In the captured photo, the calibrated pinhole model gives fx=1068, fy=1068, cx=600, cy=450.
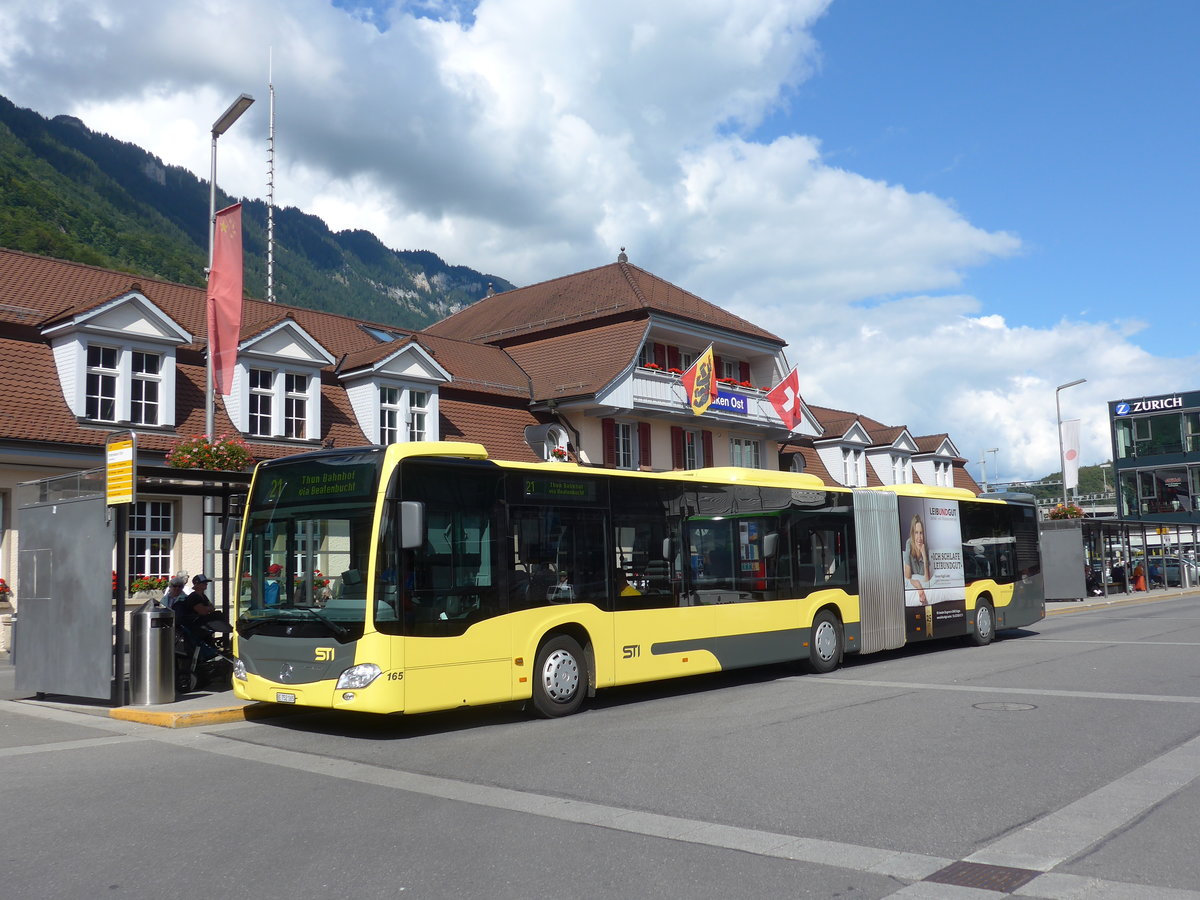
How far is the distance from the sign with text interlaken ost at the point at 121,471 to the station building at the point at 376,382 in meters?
3.23

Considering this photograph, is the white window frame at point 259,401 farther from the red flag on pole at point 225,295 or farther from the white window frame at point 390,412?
the red flag on pole at point 225,295

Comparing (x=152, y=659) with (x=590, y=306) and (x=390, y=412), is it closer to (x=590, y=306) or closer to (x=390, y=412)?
(x=390, y=412)

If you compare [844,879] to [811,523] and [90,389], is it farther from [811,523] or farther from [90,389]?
[90,389]

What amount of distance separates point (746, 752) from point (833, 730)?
4.88ft

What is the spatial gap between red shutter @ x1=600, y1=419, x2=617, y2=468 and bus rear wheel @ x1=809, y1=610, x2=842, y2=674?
16.3 metres

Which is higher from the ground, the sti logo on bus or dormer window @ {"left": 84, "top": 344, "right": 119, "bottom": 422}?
the sti logo on bus

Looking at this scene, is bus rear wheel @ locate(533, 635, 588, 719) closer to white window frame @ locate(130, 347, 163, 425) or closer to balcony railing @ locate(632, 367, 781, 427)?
white window frame @ locate(130, 347, 163, 425)

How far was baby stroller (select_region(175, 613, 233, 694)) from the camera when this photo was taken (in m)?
13.8

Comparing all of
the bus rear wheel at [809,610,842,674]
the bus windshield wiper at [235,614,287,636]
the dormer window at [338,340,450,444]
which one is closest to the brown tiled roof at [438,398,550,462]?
the dormer window at [338,340,450,444]

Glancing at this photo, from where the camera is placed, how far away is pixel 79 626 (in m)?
13.2

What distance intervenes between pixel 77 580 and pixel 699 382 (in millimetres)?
22384

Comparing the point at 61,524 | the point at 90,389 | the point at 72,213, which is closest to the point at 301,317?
the point at 90,389

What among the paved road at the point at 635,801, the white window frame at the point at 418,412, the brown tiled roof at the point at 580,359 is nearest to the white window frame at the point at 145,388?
the white window frame at the point at 418,412

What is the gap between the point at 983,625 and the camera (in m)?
21.2
